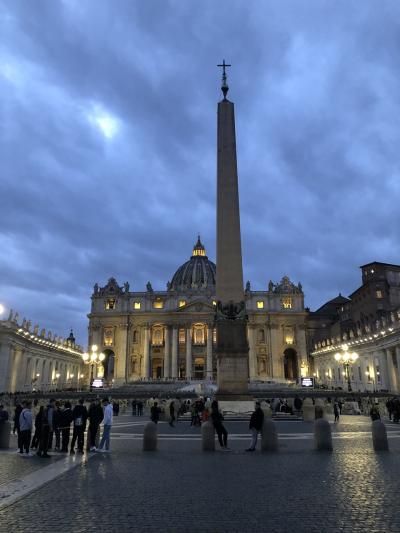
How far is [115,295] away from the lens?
9894 cm

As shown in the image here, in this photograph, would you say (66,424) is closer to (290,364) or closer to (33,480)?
(33,480)

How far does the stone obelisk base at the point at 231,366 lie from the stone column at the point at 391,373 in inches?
1341

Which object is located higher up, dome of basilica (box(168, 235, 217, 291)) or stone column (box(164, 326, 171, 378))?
dome of basilica (box(168, 235, 217, 291))

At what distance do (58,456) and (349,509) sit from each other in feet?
28.1

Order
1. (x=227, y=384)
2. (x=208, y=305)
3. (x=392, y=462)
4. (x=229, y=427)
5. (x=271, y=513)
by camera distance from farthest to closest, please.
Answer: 1. (x=208, y=305)
2. (x=227, y=384)
3. (x=229, y=427)
4. (x=392, y=462)
5. (x=271, y=513)

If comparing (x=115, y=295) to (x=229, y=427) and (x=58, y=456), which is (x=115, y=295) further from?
(x=58, y=456)

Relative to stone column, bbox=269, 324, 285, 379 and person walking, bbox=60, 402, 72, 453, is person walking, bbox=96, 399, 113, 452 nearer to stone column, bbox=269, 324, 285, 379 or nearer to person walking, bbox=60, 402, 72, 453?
person walking, bbox=60, 402, 72, 453

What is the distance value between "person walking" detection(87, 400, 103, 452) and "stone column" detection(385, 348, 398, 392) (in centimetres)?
4551

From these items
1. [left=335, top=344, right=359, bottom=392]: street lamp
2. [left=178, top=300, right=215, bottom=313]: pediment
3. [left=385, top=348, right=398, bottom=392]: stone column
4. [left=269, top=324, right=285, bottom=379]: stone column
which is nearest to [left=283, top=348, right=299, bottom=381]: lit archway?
[left=269, top=324, right=285, bottom=379]: stone column

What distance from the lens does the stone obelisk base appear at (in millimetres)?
23344

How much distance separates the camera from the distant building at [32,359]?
168ft

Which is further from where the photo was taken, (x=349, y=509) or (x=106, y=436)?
(x=106, y=436)

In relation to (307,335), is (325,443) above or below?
below

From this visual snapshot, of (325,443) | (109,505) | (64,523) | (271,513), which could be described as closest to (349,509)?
(271,513)
